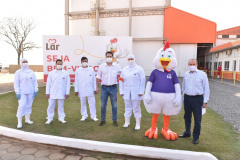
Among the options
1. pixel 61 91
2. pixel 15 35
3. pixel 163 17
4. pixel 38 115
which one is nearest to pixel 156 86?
pixel 61 91

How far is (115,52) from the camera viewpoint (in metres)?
10.3

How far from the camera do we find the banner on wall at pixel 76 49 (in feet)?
33.2

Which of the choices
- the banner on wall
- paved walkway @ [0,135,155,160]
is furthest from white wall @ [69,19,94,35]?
paved walkway @ [0,135,155,160]

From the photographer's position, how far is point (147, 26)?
2147 cm

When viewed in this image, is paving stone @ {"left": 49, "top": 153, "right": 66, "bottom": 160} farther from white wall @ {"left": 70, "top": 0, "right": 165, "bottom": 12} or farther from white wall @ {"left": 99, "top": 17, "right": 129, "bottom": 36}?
white wall @ {"left": 70, "top": 0, "right": 165, "bottom": 12}

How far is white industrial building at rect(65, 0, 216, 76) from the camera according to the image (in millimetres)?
20484

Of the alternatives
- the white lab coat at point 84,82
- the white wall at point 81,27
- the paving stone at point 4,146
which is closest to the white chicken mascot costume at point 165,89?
the white lab coat at point 84,82

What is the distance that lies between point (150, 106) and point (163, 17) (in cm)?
1957

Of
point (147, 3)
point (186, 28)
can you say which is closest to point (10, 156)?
point (186, 28)

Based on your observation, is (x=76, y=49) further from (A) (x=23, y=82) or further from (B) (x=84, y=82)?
(A) (x=23, y=82)

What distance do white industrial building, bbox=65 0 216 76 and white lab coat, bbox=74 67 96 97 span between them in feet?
56.5

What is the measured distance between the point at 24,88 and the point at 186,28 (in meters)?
19.9

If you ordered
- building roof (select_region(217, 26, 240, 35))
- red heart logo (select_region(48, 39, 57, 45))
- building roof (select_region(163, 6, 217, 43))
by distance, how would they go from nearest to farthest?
red heart logo (select_region(48, 39, 57, 45)) < building roof (select_region(163, 6, 217, 43)) < building roof (select_region(217, 26, 240, 35))

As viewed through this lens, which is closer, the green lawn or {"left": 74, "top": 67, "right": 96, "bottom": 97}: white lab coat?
the green lawn
